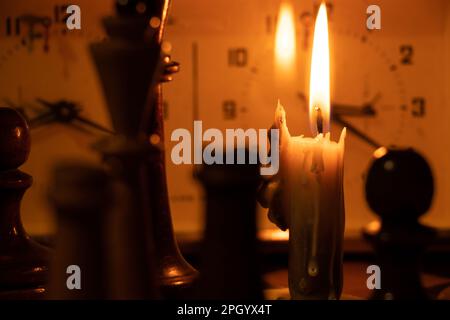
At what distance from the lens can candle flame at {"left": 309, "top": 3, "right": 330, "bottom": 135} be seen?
69cm

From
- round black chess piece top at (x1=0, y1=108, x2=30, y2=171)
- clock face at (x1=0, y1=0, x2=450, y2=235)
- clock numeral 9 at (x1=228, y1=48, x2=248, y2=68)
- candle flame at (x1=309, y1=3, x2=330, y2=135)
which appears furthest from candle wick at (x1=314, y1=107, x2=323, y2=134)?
clock numeral 9 at (x1=228, y1=48, x2=248, y2=68)

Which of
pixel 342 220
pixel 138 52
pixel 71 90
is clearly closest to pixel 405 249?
pixel 342 220

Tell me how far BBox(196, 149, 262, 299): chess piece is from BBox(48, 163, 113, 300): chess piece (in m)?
0.06

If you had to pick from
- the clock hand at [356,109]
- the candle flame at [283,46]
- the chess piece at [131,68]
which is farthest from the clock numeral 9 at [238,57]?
the chess piece at [131,68]

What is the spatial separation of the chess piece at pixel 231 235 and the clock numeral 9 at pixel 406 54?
76.7 inches

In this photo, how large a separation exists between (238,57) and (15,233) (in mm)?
1695

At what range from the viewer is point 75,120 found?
7.66 feet

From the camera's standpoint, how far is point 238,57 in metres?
2.37

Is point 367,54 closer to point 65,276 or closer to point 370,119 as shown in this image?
point 370,119

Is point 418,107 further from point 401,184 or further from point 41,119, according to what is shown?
point 401,184

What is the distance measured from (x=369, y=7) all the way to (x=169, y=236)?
173 centimetres

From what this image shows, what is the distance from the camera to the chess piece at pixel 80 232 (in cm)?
48

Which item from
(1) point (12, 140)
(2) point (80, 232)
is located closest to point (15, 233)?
(1) point (12, 140)

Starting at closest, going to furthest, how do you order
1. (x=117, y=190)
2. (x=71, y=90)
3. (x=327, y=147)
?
1. (x=117, y=190)
2. (x=327, y=147)
3. (x=71, y=90)
